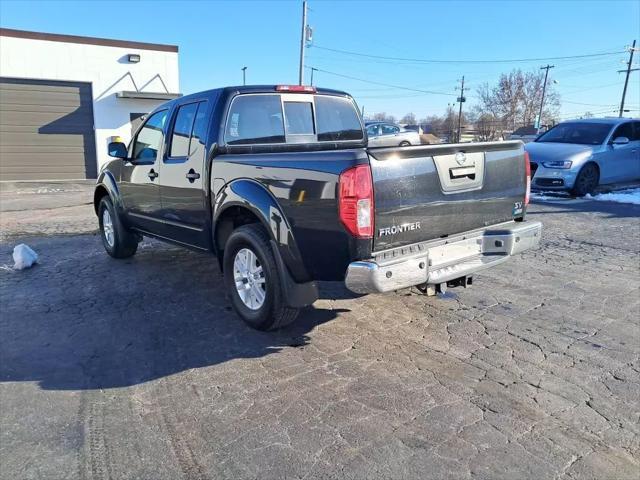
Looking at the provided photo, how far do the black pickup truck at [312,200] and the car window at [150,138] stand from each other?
0.03 metres

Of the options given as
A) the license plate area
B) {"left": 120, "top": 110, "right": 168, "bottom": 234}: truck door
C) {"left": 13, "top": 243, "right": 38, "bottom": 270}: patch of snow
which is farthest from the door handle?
{"left": 13, "top": 243, "right": 38, "bottom": 270}: patch of snow

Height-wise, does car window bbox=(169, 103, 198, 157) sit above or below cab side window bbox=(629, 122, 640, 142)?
below

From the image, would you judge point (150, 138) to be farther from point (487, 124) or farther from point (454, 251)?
point (487, 124)

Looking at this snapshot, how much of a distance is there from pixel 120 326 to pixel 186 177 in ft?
4.96

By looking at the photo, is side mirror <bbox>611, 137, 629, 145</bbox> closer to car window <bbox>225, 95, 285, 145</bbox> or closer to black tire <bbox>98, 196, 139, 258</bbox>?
car window <bbox>225, 95, 285, 145</bbox>

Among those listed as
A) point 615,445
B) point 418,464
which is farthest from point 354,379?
point 615,445

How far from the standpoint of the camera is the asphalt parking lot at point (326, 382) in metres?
2.58

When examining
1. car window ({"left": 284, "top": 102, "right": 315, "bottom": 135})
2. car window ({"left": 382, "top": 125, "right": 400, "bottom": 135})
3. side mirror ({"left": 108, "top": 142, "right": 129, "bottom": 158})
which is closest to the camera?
car window ({"left": 284, "top": 102, "right": 315, "bottom": 135})

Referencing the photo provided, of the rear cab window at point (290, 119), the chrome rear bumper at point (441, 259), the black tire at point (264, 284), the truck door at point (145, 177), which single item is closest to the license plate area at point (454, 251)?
the chrome rear bumper at point (441, 259)

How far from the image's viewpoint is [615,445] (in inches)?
105

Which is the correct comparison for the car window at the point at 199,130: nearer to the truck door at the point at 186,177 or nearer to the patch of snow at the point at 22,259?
the truck door at the point at 186,177

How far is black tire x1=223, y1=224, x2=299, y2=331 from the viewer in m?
3.83

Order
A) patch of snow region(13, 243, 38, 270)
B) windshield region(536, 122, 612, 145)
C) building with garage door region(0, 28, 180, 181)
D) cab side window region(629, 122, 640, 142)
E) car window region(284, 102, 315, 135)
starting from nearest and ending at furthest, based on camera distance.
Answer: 1. car window region(284, 102, 315, 135)
2. patch of snow region(13, 243, 38, 270)
3. windshield region(536, 122, 612, 145)
4. cab side window region(629, 122, 640, 142)
5. building with garage door region(0, 28, 180, 181)

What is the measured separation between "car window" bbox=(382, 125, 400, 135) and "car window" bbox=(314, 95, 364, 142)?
16.7 m
